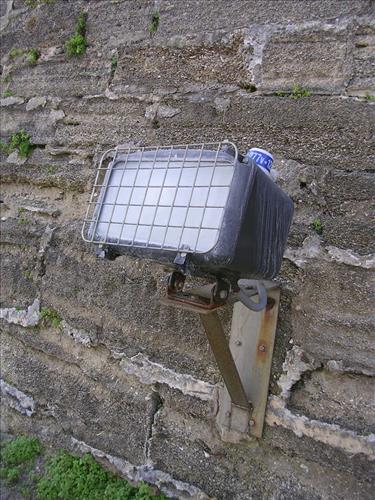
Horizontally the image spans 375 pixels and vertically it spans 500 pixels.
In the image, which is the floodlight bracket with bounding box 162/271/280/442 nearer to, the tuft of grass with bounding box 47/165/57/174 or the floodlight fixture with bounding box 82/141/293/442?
the floodlight fixture with bounding box 82/141/293/442

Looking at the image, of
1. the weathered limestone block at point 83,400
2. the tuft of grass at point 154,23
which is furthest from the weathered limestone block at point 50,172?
the weathered limestone block at point 83,400

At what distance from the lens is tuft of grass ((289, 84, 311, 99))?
1.66 metres

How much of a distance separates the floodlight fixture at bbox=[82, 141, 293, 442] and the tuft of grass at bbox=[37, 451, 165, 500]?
2.52 feet

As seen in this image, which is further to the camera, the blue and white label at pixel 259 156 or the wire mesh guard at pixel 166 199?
the blue and white label at pixel 259 156

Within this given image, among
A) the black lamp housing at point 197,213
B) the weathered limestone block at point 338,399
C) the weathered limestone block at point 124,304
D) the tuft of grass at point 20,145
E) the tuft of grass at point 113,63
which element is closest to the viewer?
the black lamp housing at point 197,213

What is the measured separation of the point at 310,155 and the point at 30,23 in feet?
5.37

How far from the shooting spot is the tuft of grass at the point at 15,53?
2518 millimetres

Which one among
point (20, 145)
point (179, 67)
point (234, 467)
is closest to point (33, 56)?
point (20, 145)

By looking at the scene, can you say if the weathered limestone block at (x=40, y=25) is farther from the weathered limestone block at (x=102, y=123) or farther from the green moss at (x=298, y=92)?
the green moss at (x=298, y=92)

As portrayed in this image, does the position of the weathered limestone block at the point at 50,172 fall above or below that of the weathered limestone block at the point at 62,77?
below

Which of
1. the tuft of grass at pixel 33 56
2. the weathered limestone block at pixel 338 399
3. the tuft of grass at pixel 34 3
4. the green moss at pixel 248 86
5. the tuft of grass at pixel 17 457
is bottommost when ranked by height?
the tuft of grass at pixel 17 457

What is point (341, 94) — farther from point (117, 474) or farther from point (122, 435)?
point (117, 474)

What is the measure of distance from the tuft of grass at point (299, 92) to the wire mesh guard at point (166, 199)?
1.74 ft

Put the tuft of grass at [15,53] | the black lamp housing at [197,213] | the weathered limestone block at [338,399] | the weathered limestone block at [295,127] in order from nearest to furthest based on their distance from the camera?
the black lamp housing at [197,213], the weathered limestone block at [338,399], the weathered limestone block at [295,127], the tuft of grass at [15,53]
